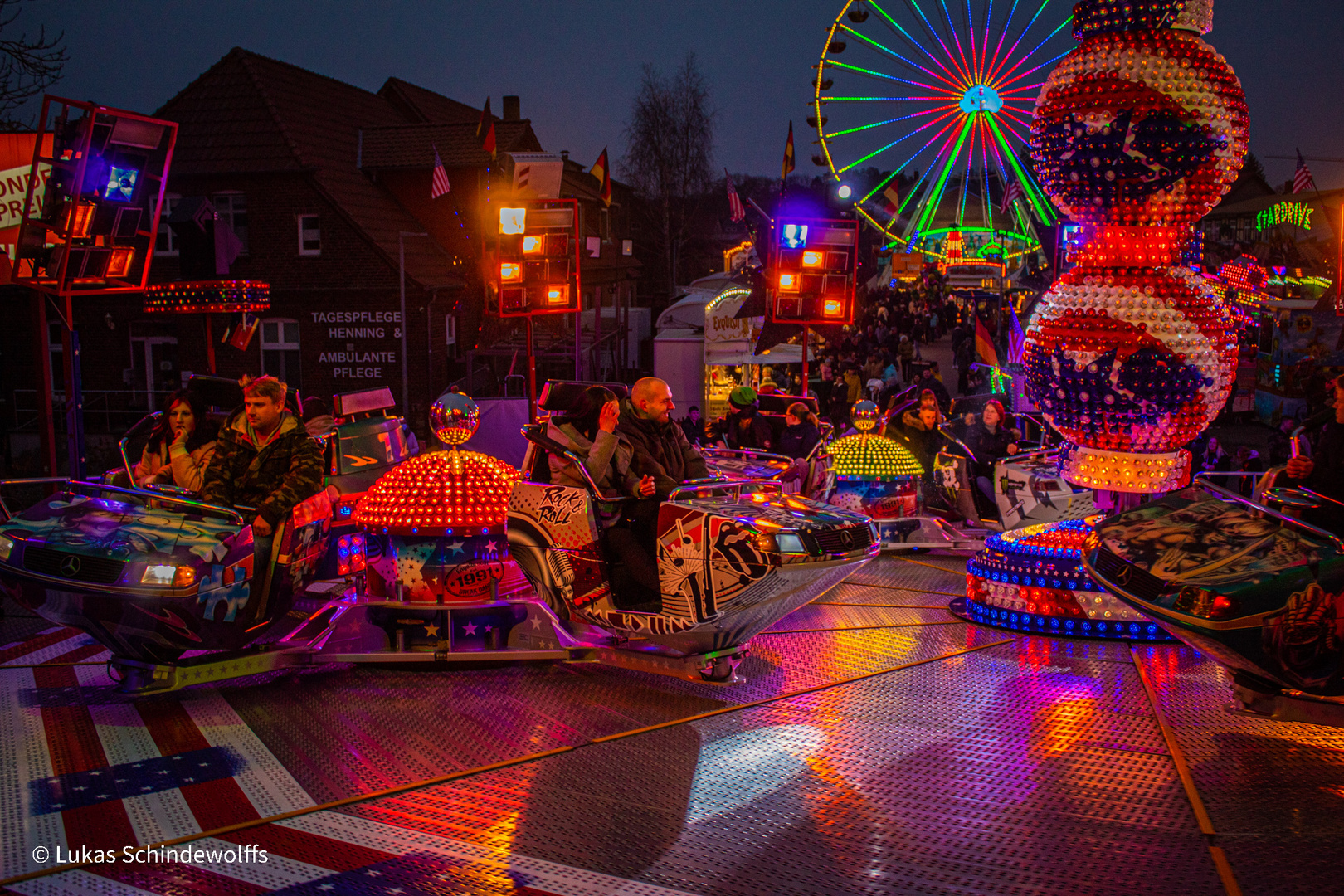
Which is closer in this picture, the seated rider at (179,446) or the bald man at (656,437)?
the bald man at (656,437)

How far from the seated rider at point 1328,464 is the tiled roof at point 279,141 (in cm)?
1823

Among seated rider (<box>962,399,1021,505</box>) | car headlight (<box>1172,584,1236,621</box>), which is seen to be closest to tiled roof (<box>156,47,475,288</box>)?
seated rider (<box>962,399,1021,505</box>)

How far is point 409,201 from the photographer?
2362 centimetres

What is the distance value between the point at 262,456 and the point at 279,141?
17791mm

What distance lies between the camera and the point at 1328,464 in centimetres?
530

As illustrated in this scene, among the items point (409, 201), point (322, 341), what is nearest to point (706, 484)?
point (322, 341)

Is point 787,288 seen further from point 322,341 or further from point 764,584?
point 322,341

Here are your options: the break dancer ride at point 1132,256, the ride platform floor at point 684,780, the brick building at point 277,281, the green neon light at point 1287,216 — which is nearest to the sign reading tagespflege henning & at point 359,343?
the brick building at point 277,281

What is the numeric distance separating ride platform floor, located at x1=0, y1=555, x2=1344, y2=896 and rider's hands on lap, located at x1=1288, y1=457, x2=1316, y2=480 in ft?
3.81

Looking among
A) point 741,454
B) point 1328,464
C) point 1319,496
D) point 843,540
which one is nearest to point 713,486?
point 843,540

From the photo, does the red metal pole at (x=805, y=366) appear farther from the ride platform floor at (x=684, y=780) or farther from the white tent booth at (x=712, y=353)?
the white tent booth at (x=712, y=353)

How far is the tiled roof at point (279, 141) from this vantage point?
2114 cm

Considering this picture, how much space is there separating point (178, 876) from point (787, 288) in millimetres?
8248

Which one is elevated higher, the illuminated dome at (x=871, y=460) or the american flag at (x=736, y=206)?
the american flag at (x=736, y=206)
